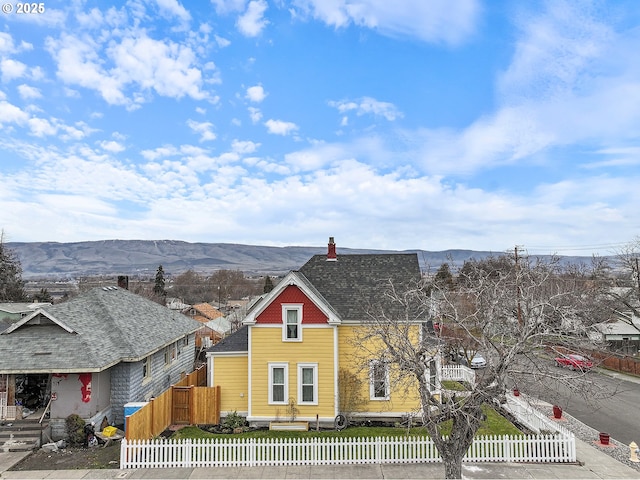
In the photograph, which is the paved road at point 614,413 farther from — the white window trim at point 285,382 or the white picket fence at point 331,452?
the white window trim at point 285,382

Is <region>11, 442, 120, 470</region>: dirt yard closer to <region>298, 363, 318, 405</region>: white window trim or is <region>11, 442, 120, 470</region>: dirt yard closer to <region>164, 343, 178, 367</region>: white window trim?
<region>298, 363, 318, 405</region>: white window trim

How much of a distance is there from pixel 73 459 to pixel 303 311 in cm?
1059

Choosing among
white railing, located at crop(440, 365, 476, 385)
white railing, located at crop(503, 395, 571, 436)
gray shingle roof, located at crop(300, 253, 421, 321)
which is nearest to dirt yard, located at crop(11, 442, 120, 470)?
gray shingle roof, located at crop(300, 253, 421, 321)

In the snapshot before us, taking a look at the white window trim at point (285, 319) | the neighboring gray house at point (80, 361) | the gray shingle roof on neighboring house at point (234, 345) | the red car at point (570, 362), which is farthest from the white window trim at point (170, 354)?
the red car at point (570, 362)

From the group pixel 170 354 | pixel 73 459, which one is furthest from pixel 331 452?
pixel 170 354

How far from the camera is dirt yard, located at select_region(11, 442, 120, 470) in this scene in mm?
15258

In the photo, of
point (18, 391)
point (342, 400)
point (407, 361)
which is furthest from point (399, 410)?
point (18, 391)

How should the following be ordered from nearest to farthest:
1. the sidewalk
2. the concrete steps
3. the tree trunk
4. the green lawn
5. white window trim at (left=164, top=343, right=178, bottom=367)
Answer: the tree trunk, the sidewalk, the concrete steps, the green lawn, white window trim at (left=164, top=343, right=178, bottom=367)

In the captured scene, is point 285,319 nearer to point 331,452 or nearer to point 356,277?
point 356,277

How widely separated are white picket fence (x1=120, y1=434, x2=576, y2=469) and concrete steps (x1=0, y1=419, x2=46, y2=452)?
4.91m

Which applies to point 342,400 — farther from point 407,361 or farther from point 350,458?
point 407,361

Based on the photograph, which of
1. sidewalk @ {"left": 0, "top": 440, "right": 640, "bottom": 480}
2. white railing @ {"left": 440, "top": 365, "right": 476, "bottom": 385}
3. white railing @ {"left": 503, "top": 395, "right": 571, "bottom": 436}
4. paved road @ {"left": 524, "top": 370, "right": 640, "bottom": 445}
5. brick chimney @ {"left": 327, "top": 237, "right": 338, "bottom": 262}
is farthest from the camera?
white railing @ {"left": 440, "top": 365, "right": 476, "bottom": 385}

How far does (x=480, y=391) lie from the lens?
10.8 metres

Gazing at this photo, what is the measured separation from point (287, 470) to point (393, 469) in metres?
3.69
